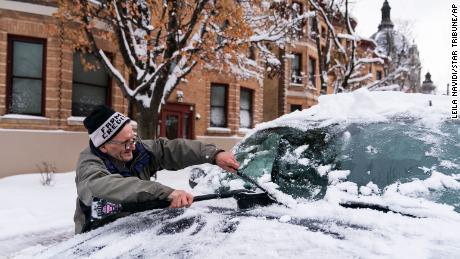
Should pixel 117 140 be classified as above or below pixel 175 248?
above

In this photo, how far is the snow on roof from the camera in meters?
2.80

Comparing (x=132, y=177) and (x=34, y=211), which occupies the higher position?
(x=132, y=177)

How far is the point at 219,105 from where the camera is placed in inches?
670

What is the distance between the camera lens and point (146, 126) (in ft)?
28.1

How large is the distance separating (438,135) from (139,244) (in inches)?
73.2

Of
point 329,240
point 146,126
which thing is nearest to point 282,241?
point 329,240

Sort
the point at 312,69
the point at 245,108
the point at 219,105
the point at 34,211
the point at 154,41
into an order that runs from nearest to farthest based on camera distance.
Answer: the point at 34,211
the point at 154,41
the point at 219,105
the point at 245,108
the point at 312,69

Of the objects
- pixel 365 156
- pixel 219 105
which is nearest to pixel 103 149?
pixel 365 156

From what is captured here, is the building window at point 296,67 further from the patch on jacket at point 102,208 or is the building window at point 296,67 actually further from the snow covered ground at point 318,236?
the patch on jacket at point 102,208

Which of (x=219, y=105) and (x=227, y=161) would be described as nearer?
(x=227, y=161)

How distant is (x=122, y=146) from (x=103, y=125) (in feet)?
0.53

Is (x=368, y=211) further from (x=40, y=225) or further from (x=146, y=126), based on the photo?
(x=146, y=126)

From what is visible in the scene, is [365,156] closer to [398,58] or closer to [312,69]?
[312,69]

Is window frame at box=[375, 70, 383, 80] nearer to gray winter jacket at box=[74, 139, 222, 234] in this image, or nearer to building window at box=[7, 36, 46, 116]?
building window at box=[7, 36, 46, 116]
